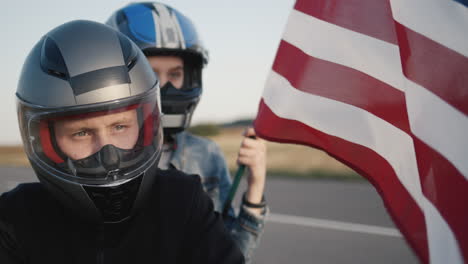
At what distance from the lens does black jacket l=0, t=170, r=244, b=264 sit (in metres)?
1.34

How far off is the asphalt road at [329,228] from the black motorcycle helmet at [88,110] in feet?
6.56

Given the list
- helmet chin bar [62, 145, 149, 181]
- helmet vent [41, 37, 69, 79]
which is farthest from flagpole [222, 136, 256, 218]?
helmet vent [41, 37, 69, 79]

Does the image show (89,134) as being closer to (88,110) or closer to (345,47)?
(88,110)

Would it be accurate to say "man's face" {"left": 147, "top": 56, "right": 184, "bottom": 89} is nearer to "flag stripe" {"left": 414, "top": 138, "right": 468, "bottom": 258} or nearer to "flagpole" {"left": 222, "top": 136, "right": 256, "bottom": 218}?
"flagpole" {"left": 222, "top": 136, "right": 256, "bottom": 218}

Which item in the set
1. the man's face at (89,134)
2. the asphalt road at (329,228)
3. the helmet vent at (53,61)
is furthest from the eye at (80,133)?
the asphalt road at (329,228)

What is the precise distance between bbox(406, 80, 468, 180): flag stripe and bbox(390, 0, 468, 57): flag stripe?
0.14m

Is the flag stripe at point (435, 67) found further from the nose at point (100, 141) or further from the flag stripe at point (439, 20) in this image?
the nose at point (100, 141)

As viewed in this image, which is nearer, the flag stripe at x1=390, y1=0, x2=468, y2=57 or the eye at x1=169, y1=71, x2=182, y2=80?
the flag stripe at x1=390, y1=0, x2=468, y2=57

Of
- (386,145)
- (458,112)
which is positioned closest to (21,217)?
(386,145)

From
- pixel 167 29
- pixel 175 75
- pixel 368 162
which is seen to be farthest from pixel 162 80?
pixel 368 162

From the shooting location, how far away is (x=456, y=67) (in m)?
1.16

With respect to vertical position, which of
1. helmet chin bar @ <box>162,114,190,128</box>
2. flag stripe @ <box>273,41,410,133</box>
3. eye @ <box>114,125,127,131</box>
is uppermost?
flag stripe @ <box>273,41,410,133</box>

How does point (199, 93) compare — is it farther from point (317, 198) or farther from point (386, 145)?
point (317, 198)

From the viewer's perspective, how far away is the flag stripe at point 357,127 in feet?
3.93
